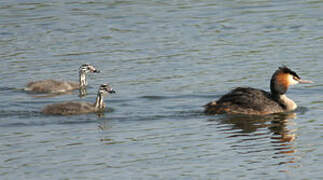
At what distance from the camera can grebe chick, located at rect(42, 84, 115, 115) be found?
14398 mm

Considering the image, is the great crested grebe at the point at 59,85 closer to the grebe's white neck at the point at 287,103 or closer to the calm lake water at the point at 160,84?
the calm lake water at the point at 160,84

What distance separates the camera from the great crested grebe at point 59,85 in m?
16.5

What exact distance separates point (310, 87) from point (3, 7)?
43.4ft

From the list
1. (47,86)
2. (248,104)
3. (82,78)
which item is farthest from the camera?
(82,78)

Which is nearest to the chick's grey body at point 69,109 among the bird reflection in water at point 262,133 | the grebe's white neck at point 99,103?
the grebe's white neck at point 99,103

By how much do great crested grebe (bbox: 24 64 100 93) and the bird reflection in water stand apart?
412 cm

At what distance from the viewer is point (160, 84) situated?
1641 centimetres

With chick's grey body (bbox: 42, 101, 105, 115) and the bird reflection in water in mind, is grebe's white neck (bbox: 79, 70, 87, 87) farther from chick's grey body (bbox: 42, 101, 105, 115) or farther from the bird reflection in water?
the bird reflection in water

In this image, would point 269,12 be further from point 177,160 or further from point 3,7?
point 177,160

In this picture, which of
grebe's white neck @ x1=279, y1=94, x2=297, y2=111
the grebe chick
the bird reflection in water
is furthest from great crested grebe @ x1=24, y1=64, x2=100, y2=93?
grebe's white neck @ x1=279, y1=94, x2=297, y2=111

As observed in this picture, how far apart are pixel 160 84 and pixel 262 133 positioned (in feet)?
13.7

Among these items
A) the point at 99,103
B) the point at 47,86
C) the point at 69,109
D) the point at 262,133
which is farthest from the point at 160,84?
the point at 262,133

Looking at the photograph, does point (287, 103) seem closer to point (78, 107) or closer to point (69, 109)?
point (78, 107)

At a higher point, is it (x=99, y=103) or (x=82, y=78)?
(x=82, y=78)
